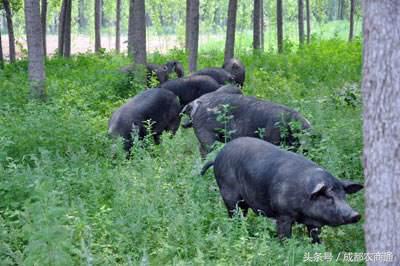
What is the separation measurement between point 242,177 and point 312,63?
539 inches

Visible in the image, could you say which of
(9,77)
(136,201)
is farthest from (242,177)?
(9,77)

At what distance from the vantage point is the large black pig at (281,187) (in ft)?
23.0

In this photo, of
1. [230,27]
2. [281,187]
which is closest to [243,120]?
[281,187]

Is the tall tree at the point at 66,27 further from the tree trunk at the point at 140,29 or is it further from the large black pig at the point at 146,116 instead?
the large black pig at the point at 146,116

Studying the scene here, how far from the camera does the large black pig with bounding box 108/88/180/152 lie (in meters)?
11.7

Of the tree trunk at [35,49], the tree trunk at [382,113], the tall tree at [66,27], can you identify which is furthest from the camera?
the tall tree at [66,27]

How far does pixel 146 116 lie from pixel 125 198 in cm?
423

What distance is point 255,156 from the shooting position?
25.8 feet

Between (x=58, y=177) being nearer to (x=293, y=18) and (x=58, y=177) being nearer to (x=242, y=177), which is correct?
(x=242, y=177)

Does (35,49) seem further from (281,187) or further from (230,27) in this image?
(281,187)

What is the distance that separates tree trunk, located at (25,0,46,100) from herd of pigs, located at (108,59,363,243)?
8.46 feet

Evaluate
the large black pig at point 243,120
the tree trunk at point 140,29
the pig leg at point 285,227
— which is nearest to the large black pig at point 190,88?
the tree trunk at point 140,29

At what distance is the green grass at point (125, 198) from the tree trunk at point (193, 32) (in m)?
4.59

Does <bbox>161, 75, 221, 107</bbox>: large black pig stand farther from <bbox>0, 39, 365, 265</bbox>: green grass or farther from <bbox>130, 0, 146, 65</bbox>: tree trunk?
<bbox>130, 0, 146, 65</bbox>: tree trunk
